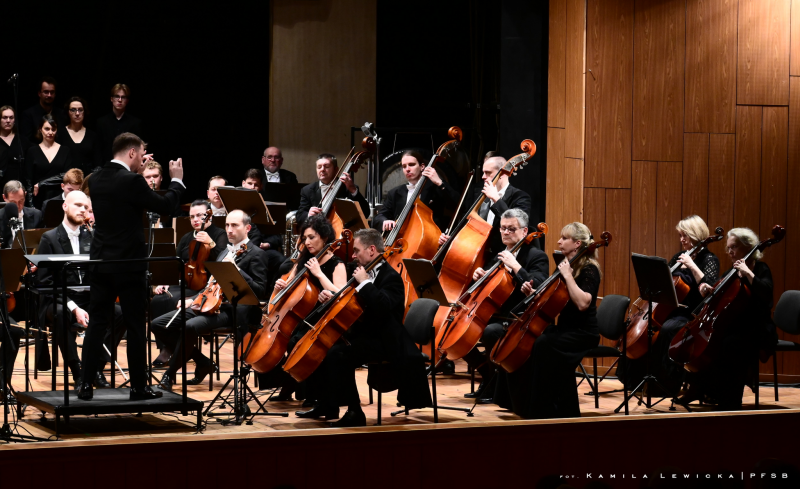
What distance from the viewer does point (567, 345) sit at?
4.83 meters

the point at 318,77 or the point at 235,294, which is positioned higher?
the point at 318,77

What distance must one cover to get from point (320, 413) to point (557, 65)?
9.25 ft

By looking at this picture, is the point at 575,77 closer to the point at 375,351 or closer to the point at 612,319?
the point at 612,319

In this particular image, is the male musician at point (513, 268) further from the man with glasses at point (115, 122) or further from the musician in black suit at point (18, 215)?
the man with glasses at point (115, 122)

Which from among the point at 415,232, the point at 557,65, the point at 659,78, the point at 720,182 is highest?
the point at 557,65

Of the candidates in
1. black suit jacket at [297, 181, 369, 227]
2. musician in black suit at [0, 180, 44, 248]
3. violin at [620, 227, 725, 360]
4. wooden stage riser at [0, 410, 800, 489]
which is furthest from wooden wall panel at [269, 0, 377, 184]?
wooden stage riser at [0, 410, 800, 489]

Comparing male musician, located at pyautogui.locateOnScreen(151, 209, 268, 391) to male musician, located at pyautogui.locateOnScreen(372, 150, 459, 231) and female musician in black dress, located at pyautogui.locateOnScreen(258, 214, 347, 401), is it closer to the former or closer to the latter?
female musician in black dress, located at pyautogui.locateOnScreen(258, 214, 347, 401)

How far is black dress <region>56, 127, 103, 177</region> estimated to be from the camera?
7.84 m

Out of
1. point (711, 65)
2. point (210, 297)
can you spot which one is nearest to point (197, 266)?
point (210, 297)

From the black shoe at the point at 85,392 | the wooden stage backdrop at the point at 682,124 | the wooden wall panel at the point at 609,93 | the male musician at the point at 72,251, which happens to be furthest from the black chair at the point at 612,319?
the male musician at the point at 72,251

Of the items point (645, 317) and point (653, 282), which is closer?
point (653, 282)

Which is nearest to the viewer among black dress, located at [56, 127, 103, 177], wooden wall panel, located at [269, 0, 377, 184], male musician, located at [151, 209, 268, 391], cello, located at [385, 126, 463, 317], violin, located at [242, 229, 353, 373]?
violin, located at [242, 229, 353, 373]

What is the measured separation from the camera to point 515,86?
643cm

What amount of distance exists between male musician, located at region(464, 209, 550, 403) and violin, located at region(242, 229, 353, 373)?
32.5 inches
